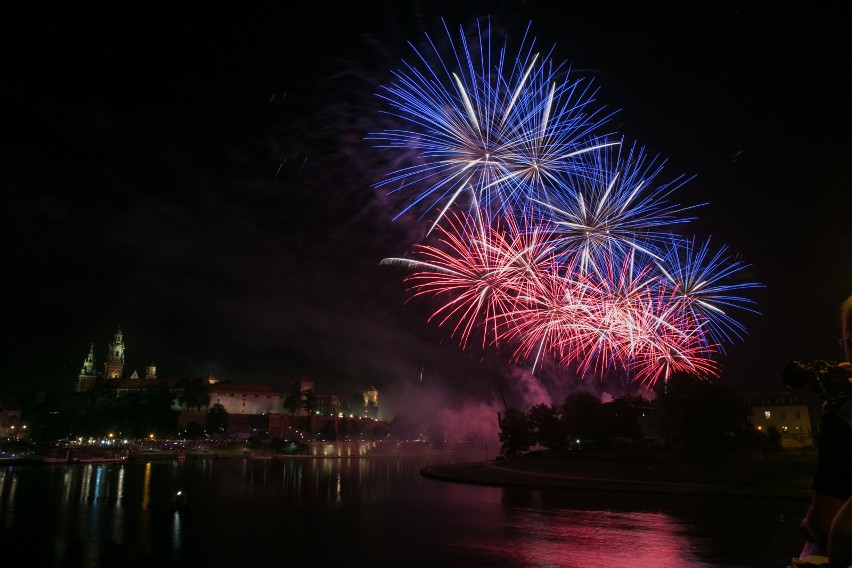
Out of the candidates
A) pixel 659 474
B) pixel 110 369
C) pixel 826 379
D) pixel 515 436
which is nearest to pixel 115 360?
pixel 110 369

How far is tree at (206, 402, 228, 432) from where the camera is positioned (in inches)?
4267

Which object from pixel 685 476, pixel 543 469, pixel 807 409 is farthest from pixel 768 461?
pixel 807 409

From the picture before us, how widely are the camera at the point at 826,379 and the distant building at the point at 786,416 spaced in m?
72.7

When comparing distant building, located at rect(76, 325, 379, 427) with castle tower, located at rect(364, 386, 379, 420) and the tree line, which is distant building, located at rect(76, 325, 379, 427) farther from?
the tree line

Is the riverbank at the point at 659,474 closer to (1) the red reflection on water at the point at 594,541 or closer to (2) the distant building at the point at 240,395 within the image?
(1) the red reflection on water at the point at 594,541

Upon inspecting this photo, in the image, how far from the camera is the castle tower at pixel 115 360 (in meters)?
152

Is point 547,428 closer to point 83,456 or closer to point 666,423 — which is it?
point 666,423

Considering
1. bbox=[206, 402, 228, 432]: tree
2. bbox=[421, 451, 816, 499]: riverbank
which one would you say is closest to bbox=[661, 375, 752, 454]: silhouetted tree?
bbox=[421, 451, 816, 499]: riverbank

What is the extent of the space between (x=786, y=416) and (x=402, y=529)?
213ft

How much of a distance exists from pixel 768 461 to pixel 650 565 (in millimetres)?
31162

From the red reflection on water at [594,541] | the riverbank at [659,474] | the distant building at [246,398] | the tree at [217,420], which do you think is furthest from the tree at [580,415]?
the distant building at [246,398]

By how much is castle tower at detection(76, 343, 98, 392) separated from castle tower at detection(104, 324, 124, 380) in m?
3.66

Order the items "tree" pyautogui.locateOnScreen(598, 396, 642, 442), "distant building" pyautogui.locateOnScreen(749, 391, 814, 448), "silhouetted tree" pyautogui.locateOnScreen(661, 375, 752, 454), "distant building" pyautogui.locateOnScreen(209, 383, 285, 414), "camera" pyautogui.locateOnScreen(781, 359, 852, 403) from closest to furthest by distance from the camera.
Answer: "camera" pyautogui.locateOnScreen(781, 359, 852, 403), "silhouetted tree" pyautogui.locateOnScreen(661, 375, 752, 454), "tree" pyautogui.locateOnScreen(598, 396, 642, 442), "distant building" pyautogui.locateOnScreen(749, 391, 814, 448), "distant building" pyautogui.locateOnScreen(209, 383, 285, 414)

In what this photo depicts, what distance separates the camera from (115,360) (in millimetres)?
154375
